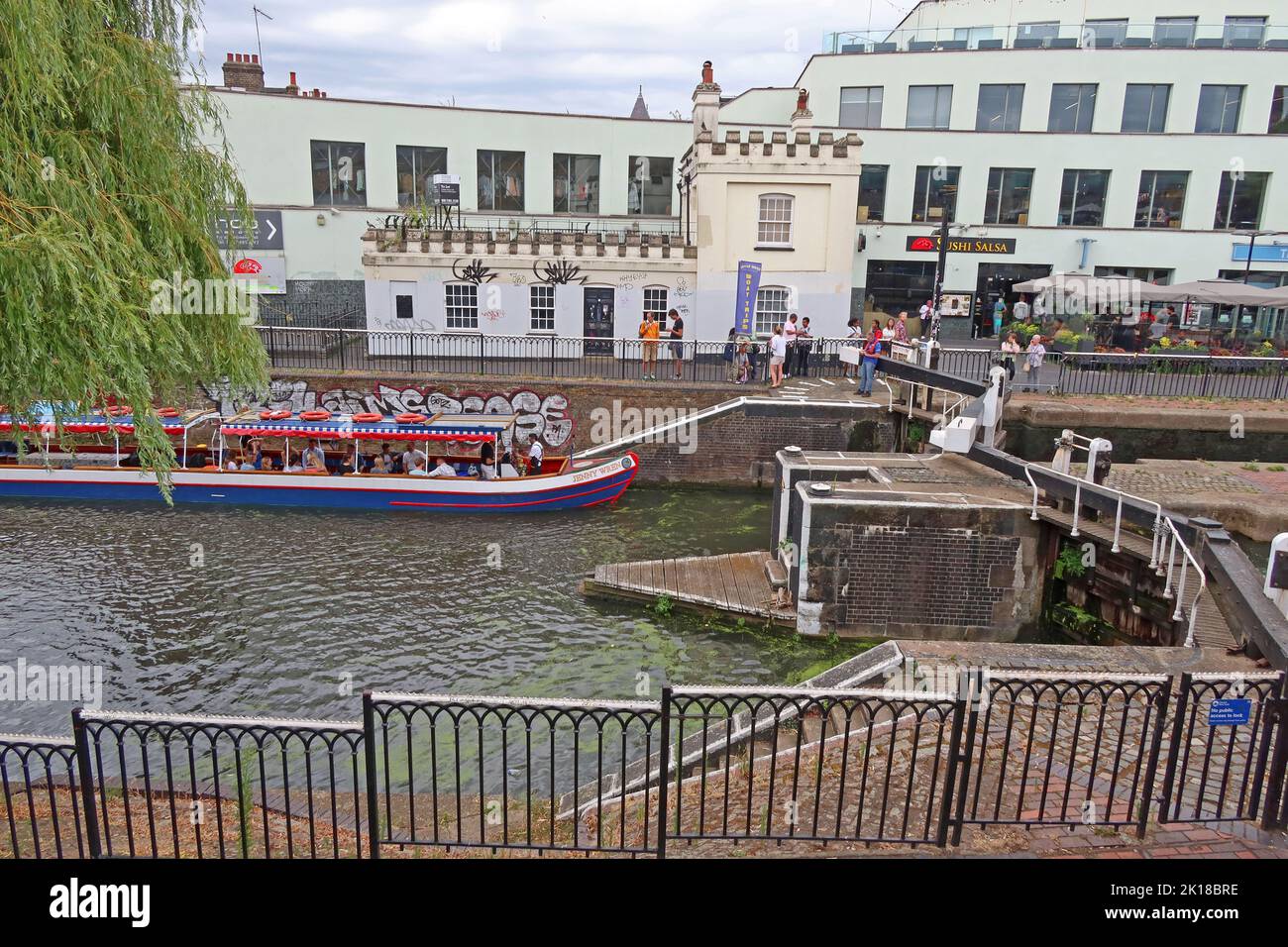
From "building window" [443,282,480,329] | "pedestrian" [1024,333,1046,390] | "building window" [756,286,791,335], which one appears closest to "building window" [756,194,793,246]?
"building window" [756,286,791,335]

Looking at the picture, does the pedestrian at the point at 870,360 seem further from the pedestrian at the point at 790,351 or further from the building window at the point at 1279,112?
the building window at the point at 1279,112

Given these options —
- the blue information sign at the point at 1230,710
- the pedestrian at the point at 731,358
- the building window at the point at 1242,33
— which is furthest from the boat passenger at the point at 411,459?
the building window at the point at 1242,33

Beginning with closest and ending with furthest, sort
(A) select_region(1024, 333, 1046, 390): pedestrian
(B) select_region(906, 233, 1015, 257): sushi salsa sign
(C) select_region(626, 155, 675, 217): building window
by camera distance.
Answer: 1. (A) select_region(1024, 333, 1046, 390): pedestrian
2. (B) select_region(906, 233, 1015, 257): sushi salsa sign
3. (C) select_region(626, 155, 675, 217): building window

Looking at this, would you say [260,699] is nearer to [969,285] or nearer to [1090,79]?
[969,285]

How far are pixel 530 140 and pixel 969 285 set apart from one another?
60.9 ft

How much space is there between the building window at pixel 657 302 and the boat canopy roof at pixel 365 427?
9.40 meters

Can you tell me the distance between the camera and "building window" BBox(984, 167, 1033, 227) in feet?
108

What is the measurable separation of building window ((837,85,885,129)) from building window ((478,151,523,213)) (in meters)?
13.3

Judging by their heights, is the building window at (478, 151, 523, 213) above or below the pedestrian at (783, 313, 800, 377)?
above

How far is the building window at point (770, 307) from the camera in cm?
2866

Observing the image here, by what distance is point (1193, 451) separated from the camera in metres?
20.0

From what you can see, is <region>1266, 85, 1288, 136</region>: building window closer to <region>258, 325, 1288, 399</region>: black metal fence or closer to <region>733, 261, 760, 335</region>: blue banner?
<region>258, 325, 1288, 399</region>: black metal fence

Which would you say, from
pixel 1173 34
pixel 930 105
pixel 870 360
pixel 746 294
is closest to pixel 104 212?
pixel 870 360

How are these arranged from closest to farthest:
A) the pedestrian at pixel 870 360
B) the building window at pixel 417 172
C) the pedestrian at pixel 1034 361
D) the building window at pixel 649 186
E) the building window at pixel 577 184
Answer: the pedestrian at pixel 1034 361
the pedestrian at pixel 870 360
the building window at pixel 417 172
the building window at pixel 577 184
the building window at pixel 649 186
